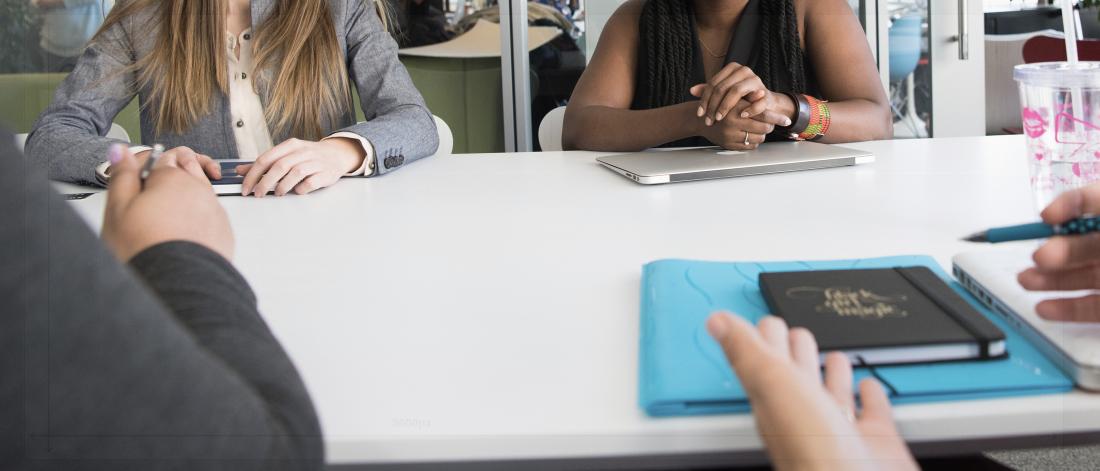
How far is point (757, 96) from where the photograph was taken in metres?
1.42

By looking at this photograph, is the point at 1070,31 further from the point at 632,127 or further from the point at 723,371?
the point at 632,127

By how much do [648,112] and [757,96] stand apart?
0.84ft

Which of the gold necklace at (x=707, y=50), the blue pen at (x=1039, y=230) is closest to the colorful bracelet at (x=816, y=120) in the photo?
the gold necklace at (x=707, y=50)

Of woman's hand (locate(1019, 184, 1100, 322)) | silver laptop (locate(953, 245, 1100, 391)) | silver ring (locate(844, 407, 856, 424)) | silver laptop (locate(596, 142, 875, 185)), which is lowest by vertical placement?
silver ring (locate(844, 407, 856, 424))

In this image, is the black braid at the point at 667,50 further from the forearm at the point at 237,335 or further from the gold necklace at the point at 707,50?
the forearm at the point at 237,335

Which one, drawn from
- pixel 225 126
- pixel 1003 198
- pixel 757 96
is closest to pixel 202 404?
pixel 1003 198

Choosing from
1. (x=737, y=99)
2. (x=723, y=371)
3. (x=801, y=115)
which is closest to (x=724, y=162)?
(x=737, y=99)

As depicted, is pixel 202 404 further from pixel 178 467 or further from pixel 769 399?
pixel 769 399

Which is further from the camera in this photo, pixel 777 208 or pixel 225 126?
pixel 225 126

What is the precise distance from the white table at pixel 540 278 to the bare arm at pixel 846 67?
196 millimetres

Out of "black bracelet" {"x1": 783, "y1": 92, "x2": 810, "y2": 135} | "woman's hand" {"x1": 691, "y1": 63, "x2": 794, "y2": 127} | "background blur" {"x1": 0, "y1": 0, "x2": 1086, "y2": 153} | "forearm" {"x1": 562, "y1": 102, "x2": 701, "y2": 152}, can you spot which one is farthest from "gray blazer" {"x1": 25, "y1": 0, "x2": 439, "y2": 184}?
"background blur" {"x1": 0, "y1": 0, "x2": 1086, "y2": 153}

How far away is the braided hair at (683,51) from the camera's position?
6.24ft

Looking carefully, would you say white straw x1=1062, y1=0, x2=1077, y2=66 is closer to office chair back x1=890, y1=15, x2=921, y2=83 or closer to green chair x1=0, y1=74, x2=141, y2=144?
office chair back x1=890, y1=15, x2=921, y2=83

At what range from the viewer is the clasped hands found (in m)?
1.41
